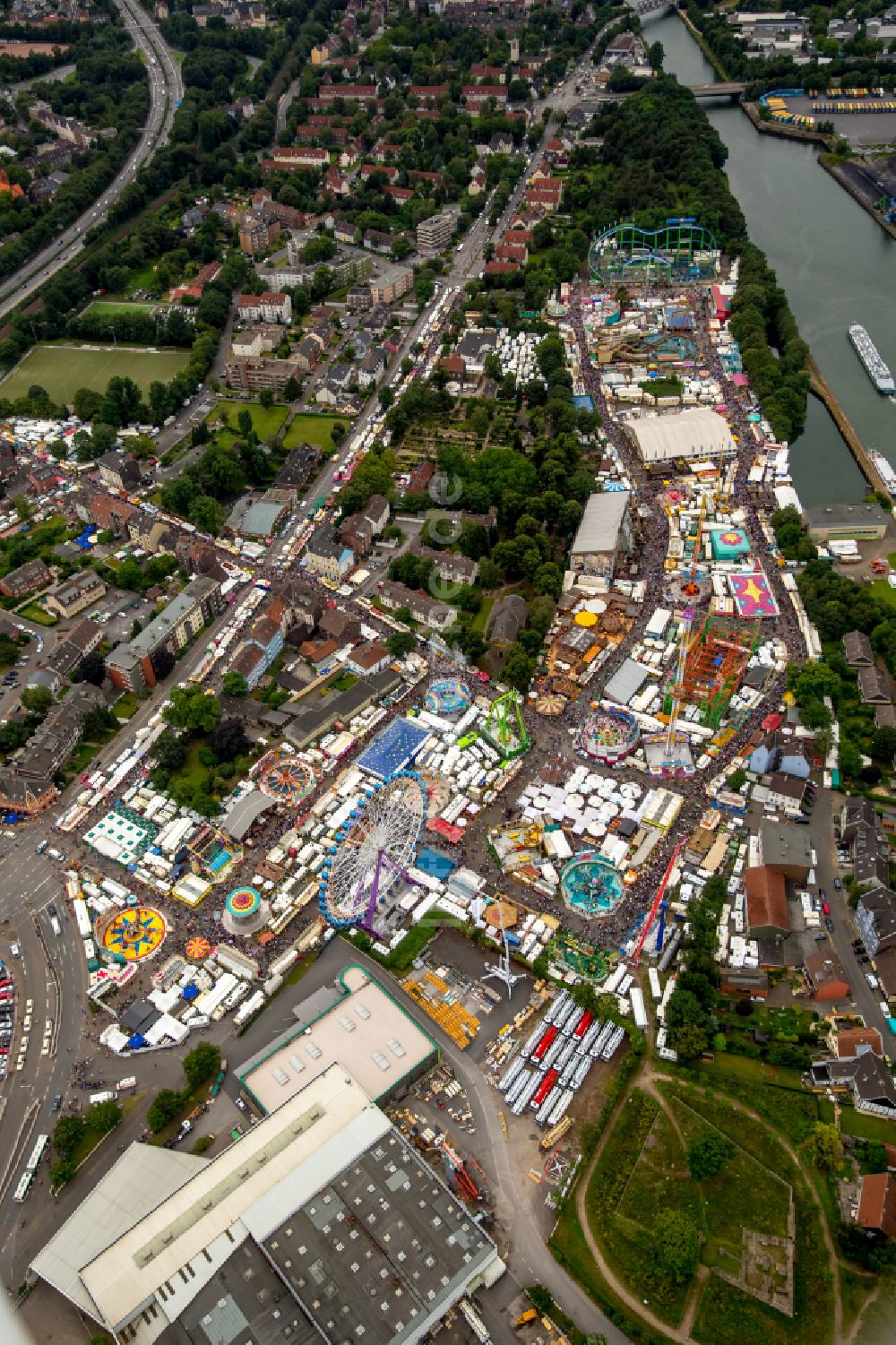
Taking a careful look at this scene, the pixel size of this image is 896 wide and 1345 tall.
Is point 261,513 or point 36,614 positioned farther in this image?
point 261,513

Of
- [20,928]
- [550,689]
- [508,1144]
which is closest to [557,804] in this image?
[550,689]

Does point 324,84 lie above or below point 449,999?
above

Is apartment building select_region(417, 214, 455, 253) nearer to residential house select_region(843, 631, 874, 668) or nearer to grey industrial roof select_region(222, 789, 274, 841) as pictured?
residential house select_region(843, 631, 874, 668)

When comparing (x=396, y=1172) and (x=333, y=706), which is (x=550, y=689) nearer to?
(x=333, y=706)

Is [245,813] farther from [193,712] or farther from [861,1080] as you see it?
[861,1080]

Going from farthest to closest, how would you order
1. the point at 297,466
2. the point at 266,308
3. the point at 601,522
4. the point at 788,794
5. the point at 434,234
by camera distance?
the point at 434,234 < the point at 266,308 < the point at 297,466 < the point at 601,522 < the point at 788,794

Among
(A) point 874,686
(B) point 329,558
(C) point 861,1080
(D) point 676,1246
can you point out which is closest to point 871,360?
(A) point 874,686

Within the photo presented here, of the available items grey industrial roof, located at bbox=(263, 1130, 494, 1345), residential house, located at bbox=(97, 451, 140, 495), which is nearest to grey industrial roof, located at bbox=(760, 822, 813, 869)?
grey industrial roof, located at bbox=(263, 1130, 494, 1345)

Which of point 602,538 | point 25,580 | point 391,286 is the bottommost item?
point 25,580
